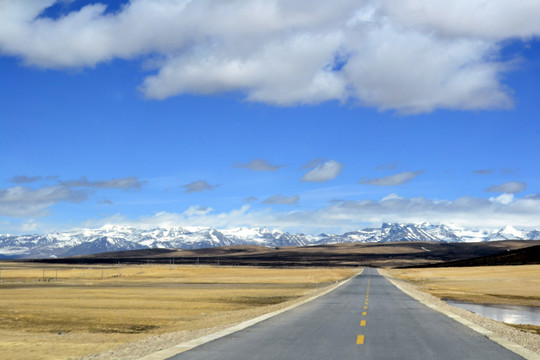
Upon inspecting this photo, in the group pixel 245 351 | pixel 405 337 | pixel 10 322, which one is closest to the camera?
pixel 245 351

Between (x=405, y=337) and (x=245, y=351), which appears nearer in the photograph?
(x=245, y=351)

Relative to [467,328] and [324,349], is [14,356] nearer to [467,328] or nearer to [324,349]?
[324,349]

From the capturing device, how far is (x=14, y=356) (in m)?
18.8

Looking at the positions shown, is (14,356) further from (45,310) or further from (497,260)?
(497,260)

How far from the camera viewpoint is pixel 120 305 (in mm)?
40156

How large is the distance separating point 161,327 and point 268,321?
6308 millimetres

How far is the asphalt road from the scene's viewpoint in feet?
48.9

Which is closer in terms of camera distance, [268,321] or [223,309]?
[268,321]

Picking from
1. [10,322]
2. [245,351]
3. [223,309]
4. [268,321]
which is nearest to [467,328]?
[268,321]

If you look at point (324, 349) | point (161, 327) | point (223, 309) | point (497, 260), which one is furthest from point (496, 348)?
point (497, 260)

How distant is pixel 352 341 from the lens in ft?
57.8

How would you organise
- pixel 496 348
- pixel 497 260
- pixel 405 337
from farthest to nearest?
pixel 497 260
pixel 405 337
pixel 496 348

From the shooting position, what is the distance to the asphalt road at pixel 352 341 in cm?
1491

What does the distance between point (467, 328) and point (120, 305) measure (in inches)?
994
